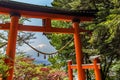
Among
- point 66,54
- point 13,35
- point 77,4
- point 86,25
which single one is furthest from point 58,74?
point 13,35

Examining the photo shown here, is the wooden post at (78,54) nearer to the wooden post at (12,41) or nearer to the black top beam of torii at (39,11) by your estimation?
the black top beam of torii at (39,11)

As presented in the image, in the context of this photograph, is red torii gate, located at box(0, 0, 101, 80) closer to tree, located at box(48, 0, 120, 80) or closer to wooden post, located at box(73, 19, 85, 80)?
wooden post, located at box(73, 19, 85, 80)

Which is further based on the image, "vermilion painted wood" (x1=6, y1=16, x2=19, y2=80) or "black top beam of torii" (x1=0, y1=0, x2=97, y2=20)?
"black top beam of torii" (x1=0, y1=0, x2=97, y2=20)

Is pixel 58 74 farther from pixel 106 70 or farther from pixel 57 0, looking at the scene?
pixel 57 0

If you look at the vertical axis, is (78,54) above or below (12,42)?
below

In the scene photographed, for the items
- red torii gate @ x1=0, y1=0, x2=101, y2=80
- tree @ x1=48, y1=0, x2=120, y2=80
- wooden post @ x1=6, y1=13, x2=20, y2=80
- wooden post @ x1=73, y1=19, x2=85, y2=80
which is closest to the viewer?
wooden post @ x1=6, y1=13, x2=20, y2=80

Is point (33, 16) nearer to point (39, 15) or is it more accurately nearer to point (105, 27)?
point (39, 15)

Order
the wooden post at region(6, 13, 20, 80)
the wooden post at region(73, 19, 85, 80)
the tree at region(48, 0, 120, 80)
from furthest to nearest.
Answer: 1. the wooden post at region(73, 19, 85, 80)
2. the tree at region(48, 0, 120, 80)
3. the wooden post at region(6, 13, 20, 80)

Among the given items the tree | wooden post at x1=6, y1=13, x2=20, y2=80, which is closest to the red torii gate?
wooden post at x1=6, y1=13, x2=20, y2=80

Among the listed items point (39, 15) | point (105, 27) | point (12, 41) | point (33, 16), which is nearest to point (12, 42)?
point (12, 41)

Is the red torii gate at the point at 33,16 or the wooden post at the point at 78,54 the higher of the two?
the red torii gate at the point at 33,16

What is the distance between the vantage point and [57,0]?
1188 centimetres

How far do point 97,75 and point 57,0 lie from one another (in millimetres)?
6483

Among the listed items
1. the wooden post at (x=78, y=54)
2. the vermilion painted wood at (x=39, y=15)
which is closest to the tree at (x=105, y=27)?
the wooden post at (x=78, y=54)
